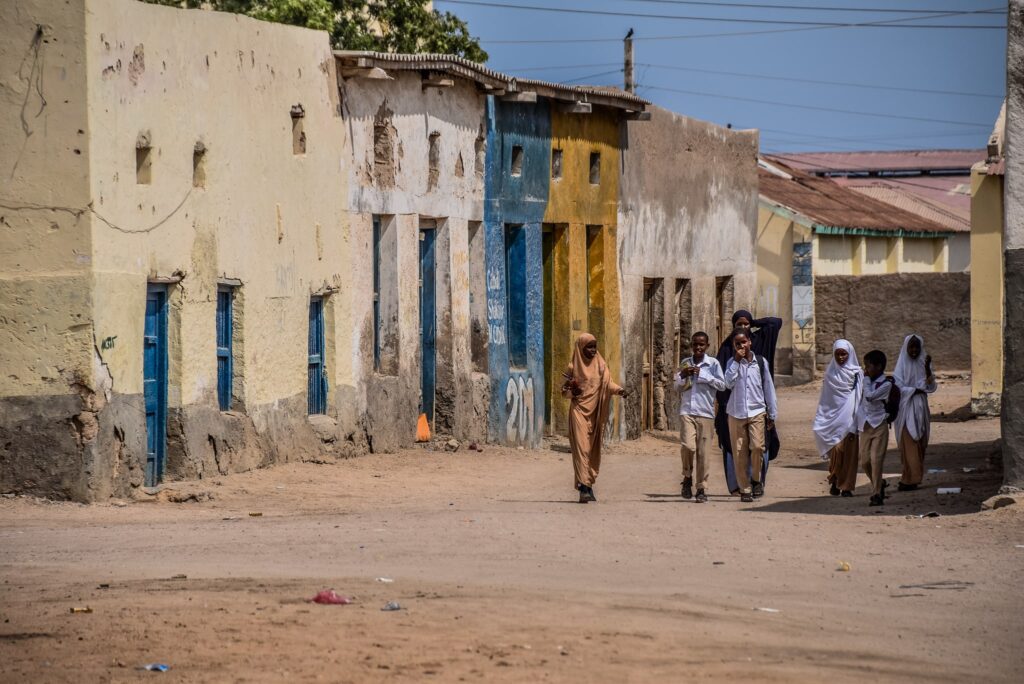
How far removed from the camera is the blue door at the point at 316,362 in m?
17.8

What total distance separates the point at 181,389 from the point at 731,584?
21.1 ft

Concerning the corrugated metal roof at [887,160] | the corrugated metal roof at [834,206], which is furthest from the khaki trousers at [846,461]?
the corrugated metal roof at [887,160]

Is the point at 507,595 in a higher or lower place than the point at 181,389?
lower

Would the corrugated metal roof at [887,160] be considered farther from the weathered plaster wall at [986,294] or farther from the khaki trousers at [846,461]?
the khaki trousers at [846,461]

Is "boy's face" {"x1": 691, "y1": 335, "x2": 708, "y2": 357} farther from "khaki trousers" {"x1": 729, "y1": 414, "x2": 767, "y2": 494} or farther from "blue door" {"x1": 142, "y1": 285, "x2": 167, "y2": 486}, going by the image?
"blue door" {"x1": 142, "y1": 285, "x2": 167, "y2": 486}

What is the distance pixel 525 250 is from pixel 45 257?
30.1ft

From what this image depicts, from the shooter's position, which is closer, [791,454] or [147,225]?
[147,225]

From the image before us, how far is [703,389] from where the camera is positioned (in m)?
15.2

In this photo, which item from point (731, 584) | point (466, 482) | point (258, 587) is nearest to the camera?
point (258, 587)

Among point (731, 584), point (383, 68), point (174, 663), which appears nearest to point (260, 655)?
point (174, 663)

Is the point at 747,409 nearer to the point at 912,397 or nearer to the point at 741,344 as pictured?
the point at 741,344

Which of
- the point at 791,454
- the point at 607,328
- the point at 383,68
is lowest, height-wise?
the point at 791,454

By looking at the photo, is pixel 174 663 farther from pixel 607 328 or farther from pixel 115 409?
pixel 607 328

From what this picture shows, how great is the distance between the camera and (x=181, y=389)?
14.8m
